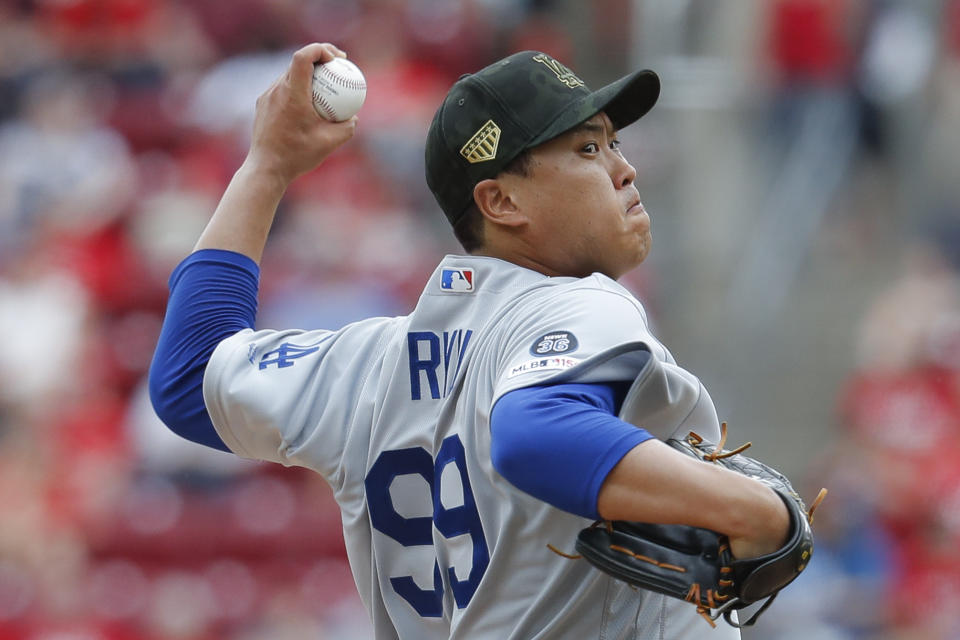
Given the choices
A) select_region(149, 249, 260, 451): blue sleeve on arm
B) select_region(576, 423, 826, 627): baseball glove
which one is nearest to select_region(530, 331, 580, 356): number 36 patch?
select_region(576, 423, 826, 627): baseball glove

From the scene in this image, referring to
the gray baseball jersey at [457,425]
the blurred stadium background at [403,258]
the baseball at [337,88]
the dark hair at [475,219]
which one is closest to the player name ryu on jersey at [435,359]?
the gray baseball jersey at [457,425]

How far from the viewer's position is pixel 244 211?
8.00 ft

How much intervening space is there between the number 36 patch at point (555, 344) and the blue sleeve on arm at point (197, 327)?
0.73 m

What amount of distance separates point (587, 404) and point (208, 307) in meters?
0.89

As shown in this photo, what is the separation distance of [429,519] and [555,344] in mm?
485

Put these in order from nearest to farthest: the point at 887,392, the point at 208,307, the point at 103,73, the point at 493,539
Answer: the point at 493,539, the point at 208,307, the point at 887,392, the point at 103,73

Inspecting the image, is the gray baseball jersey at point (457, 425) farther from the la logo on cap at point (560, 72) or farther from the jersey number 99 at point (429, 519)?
the la logo on cap at point (560, 72)

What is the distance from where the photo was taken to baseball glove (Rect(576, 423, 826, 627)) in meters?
1.72

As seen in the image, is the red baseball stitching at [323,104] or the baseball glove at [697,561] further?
the red baseball stitching at [323,104]

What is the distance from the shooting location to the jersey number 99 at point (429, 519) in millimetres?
2043

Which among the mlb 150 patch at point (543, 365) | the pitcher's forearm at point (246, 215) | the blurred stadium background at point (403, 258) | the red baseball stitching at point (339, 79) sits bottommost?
the blurred stadium background at point (403, 258)

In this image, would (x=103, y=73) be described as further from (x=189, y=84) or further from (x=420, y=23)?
→ (x=420, y=23)

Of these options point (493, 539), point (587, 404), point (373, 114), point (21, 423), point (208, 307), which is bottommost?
point (21, 423)

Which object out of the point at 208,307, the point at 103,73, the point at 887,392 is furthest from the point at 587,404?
the point at 103,73
